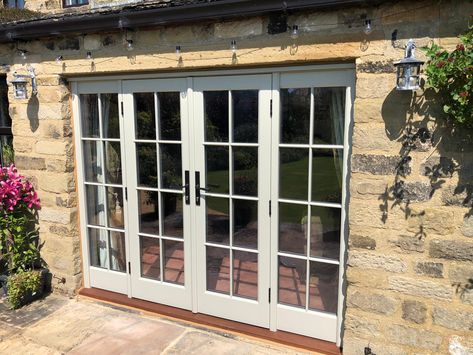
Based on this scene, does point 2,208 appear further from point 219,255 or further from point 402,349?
point 402,349

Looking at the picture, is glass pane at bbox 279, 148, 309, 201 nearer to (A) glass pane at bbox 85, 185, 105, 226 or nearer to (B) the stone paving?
Result: (B) the stone paving

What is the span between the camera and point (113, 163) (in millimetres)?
4055

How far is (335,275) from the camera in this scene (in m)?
3.25

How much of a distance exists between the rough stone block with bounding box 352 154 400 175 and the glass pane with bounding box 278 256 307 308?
0.97m

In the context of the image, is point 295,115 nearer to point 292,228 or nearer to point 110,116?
point 292,228

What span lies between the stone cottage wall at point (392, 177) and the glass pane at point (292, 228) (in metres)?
0.43

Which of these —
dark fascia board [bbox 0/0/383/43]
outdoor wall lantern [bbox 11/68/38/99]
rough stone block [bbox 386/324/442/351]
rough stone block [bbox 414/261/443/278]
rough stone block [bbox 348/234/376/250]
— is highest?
dark fascia board [bbox 0/0/383/43]

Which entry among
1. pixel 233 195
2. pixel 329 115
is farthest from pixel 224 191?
pixel 329 115

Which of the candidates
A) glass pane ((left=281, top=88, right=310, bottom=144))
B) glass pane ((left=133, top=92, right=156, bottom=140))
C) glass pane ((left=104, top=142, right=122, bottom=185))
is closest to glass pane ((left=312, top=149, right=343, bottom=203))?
glass pane ((left=281, top=88, right=310, bottom=144))

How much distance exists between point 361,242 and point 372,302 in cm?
47

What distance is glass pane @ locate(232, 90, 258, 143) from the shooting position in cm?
329

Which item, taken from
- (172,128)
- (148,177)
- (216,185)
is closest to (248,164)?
(216,185)

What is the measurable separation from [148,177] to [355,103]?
2.08 m

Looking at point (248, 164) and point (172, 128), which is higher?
point (172, 128)
